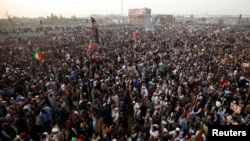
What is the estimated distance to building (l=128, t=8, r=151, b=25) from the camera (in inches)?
2696

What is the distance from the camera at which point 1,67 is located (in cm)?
1398

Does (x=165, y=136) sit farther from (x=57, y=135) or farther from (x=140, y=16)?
(x=140, y=16)

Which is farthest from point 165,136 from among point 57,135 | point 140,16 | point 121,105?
point 140,16

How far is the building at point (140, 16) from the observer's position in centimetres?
6848

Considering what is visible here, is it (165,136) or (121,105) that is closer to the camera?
(165,136)

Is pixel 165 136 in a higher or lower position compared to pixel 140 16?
lower

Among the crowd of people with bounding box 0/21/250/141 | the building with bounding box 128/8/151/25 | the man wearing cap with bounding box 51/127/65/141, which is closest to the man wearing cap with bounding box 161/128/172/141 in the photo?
the crowd of people with bounding box 0/21/250/141

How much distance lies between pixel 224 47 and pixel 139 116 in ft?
56.4

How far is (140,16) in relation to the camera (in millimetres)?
69938

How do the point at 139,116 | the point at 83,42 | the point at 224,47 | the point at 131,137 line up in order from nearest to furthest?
the point at 131,137
the point at 139,116
the point at 224,47
the point at 83,42

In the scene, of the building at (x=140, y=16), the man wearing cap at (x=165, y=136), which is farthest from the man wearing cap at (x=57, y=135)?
the building at (x=140, y=16)

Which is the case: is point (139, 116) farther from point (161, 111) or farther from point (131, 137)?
point (131, 137)

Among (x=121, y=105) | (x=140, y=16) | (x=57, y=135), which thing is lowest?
(x=121, y=105)

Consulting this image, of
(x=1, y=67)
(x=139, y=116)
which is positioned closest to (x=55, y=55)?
(x=1, y=67)
